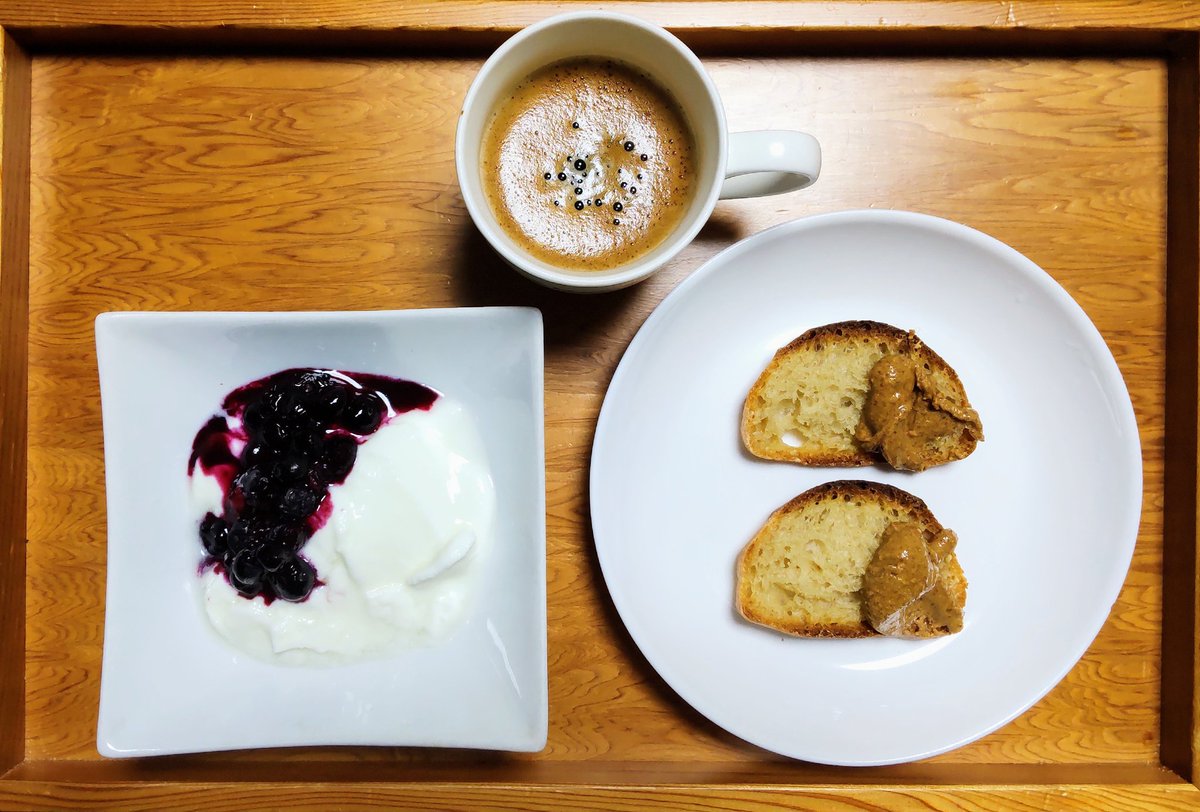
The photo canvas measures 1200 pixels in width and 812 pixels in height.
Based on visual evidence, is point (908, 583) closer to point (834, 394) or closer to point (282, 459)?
point (834, 394)

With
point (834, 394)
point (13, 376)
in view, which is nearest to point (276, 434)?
point (13, 376)

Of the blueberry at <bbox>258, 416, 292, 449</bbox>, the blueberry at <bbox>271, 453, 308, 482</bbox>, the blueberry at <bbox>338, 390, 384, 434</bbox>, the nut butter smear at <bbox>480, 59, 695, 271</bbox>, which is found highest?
the nut butter smear at <bbox>480, 59, 695, 271</bbox>

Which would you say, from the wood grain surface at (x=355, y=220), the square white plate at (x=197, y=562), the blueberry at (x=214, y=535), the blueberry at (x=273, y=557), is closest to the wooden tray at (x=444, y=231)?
the wood grain surface at (x=355, y=220)

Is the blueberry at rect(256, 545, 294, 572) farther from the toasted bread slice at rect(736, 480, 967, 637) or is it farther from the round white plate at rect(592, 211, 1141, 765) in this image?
the toasted bread slice at rect(736, 480, 967, 637)

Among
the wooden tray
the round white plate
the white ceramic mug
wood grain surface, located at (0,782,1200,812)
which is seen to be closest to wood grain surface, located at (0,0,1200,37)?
the wooden tray

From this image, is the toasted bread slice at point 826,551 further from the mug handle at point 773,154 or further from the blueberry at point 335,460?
the blueberry at point 335,460

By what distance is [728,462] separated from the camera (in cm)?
122

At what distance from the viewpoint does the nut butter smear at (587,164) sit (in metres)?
1.06

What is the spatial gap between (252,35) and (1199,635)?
1.66m

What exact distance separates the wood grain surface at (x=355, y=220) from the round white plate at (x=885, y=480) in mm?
86

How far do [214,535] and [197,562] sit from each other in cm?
6

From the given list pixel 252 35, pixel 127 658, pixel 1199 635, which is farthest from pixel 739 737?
pixel 252 35

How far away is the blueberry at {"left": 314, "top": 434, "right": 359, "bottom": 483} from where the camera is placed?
1104 millimetres

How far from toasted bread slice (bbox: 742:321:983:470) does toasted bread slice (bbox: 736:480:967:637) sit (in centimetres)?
6
